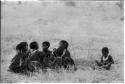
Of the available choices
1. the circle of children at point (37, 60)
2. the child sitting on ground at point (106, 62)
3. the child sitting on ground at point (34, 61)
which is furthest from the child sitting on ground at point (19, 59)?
the child sitting on ground at point (106, 62)

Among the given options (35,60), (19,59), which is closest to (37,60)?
(35,60)

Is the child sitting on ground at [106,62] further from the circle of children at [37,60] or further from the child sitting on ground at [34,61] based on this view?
the child sitting on ground at [34,61]

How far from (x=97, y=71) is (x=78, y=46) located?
4240 millimetres

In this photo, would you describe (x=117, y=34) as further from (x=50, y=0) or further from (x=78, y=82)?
(x=50, y=0)

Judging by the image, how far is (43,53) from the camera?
8.43 meters

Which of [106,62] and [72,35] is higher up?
[72,35]

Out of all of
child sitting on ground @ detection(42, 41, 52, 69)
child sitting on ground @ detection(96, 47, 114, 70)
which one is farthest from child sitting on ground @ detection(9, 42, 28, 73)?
child sitting on ground @ detection(96, 47, 114, 70)

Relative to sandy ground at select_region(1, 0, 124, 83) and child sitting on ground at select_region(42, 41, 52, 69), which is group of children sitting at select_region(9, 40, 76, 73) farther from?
sandy ground at select_region(1, 0, 124, 83)

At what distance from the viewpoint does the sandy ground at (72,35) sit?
7.93 meters

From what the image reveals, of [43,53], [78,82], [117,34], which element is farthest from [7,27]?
[78,82]

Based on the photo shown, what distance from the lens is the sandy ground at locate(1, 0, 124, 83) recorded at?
7.93 m

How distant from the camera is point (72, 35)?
628 inches

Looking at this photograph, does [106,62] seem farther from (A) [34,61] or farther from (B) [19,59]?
(B) [19,59]

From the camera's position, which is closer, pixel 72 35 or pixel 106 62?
pixel 106 62
